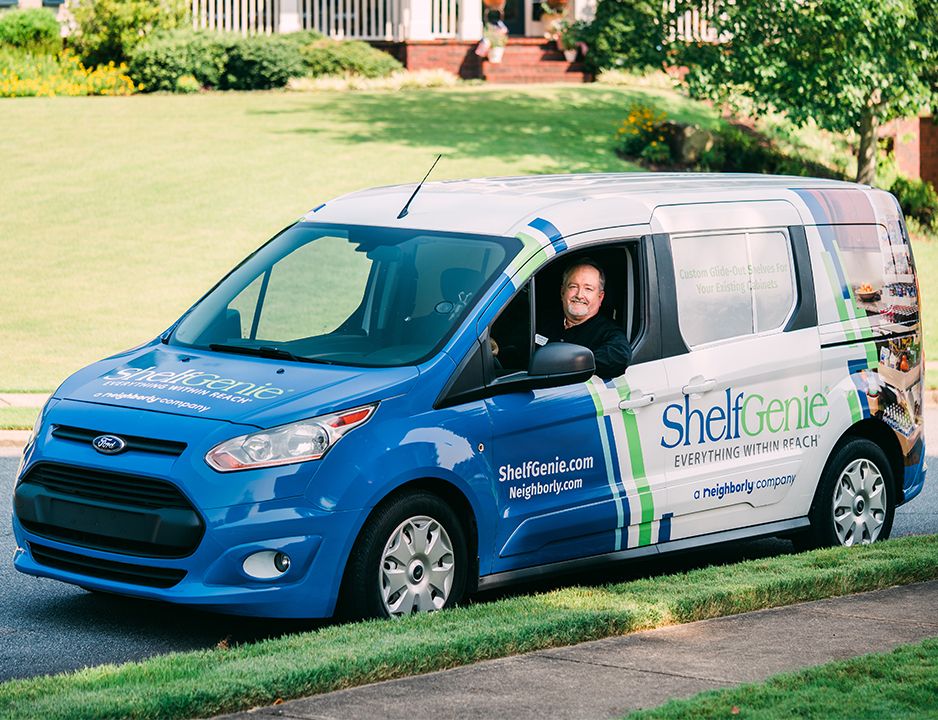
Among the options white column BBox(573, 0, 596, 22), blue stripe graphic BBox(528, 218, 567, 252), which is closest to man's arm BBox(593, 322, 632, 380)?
blue stripe graphic BBox(528, 218, 567, 252)

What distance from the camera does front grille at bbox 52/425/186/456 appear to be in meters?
6.61

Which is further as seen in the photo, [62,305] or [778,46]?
[778,46]

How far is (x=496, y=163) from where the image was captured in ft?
84.2

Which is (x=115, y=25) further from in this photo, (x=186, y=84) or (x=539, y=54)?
(x=539, y=54)

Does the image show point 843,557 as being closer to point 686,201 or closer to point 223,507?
point 686,201

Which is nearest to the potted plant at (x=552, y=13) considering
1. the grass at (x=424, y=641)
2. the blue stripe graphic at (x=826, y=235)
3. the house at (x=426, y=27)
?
the house at (x=426, y=27)

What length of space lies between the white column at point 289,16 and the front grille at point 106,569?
29.8m

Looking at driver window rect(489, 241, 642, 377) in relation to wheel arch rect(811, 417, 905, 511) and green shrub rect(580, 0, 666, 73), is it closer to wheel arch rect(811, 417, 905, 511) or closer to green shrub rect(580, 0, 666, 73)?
wheel arch rect(811, 417, 905, 511)

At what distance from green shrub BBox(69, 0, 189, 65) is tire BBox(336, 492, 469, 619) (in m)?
27.1

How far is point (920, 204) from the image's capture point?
2786 cm

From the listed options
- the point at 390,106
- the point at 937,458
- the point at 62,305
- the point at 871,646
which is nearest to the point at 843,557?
the point at 871,646

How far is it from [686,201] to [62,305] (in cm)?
1208

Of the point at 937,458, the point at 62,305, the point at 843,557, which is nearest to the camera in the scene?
the point at 843,557

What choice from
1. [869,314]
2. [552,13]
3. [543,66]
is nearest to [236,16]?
[543,66]
